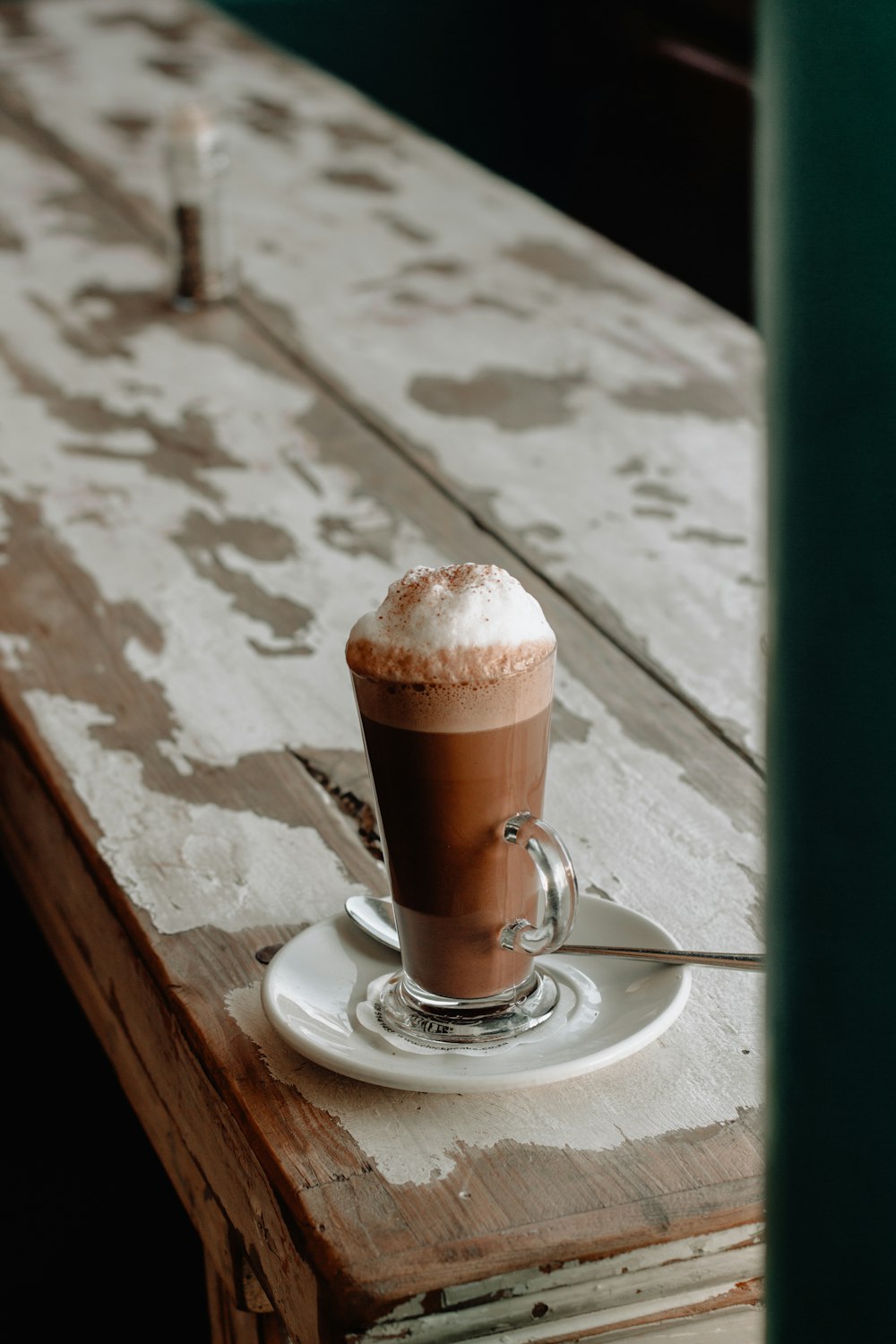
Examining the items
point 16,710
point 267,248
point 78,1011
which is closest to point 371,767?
point 16,710

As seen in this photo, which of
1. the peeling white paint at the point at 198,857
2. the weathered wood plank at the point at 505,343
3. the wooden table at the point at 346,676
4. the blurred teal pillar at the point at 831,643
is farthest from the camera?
the weathered wood plank at the point at 505,343

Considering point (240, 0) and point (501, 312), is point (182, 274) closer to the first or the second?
point (501, 312)

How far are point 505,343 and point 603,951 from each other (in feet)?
2.97

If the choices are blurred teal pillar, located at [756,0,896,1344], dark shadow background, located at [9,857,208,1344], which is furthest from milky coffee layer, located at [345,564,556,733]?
dark shadow background, located at [9,857,208,1344]

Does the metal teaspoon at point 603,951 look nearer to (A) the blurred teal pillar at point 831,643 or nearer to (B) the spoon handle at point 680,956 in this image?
(B) the spoon handle at point 680,956

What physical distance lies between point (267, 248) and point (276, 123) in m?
0.55

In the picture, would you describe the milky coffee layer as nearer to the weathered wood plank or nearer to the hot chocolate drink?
the hot chocolate drink

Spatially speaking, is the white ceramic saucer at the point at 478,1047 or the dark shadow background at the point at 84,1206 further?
the dark shadow background at the point at 84,1206

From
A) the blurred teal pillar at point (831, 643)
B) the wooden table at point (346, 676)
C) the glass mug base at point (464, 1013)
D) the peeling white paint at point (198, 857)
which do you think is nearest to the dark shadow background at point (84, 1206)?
the wooden table at point (346, 676)

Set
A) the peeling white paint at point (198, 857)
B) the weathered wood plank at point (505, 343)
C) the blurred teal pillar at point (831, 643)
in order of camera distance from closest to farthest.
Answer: the blurred teal pillar at point (831, 643) → the peeling white paint at point (198, 857) → the weathered wood plank at point (505, 343)

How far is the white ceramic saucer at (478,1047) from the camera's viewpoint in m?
0.51

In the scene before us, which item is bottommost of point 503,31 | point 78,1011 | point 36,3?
point 78,1011

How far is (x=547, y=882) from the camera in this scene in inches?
20.7

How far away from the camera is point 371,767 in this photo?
0.57m
